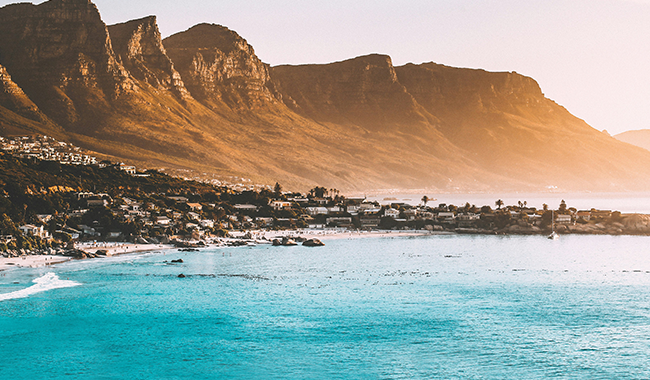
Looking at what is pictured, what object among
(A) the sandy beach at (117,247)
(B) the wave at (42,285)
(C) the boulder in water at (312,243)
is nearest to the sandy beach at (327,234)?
(C) the boulder in water at (312,243)

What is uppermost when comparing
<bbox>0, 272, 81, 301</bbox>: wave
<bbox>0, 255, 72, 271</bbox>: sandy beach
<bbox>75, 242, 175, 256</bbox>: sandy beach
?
<bbox>75, 242, 175, 256</bbox>: sandy beach

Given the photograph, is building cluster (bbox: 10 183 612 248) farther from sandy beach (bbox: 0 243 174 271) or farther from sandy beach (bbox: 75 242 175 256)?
sandy beach (bbox: 0 243 174 271)

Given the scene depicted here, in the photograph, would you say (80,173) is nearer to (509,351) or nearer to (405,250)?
(405,250)

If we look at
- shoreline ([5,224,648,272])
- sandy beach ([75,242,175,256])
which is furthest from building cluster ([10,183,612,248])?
sandy beach ([75,242,175,256])

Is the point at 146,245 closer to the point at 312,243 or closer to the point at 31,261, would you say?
the point at 31,261

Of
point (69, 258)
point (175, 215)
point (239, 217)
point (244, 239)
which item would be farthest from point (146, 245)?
point (239, 217)

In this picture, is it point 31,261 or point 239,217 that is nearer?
point 31,261

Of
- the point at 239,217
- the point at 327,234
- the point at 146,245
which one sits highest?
the point at 239,217
